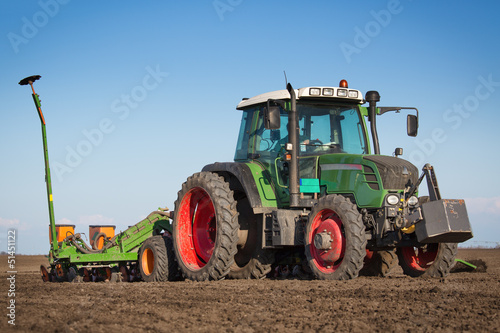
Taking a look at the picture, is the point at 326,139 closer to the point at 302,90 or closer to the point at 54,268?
the point at 302,90

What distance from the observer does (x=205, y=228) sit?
10867 mm

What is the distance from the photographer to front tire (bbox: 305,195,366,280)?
8.05 meters


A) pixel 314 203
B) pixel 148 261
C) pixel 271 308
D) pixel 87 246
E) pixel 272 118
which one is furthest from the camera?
pixel 87 246

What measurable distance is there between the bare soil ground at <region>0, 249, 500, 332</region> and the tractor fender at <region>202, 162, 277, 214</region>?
151cm

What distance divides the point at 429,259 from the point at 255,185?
2920 millimetres

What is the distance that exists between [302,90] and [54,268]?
21.6ft

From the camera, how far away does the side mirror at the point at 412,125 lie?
989cm

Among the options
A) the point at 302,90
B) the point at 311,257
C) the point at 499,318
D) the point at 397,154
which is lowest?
the point at 499,318

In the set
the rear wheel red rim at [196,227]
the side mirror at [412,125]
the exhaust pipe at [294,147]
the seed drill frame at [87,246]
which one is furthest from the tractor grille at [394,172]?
the seed drill frame at [87,246]

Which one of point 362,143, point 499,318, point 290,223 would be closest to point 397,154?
point 362,143

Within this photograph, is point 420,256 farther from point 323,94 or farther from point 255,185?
point 323,94

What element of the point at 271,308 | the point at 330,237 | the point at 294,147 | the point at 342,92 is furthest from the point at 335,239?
A: the point at 342,92

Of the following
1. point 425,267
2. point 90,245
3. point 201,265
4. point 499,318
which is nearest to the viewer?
point 499,318

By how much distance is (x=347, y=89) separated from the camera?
9938 mm
